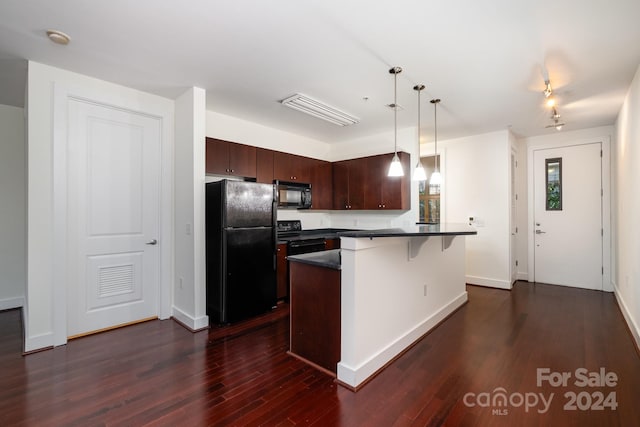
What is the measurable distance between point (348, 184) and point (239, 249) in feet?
7.95

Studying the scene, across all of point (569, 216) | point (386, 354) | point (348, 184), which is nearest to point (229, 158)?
point (348, 184)

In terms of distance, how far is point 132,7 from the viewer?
6.11 feet

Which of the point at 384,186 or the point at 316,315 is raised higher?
the point at 384,186

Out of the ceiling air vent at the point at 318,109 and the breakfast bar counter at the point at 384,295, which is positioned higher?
the ceiling air vent at the point at 318,109

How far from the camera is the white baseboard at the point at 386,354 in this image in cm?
207

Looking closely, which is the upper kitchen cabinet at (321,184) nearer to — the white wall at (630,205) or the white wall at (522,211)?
the white wall at (522,211)

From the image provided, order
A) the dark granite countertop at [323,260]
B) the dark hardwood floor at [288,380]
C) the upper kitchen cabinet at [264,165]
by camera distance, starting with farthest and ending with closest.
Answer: the upper kitchen cabinet at [264,165] → the dark granite countertop at [323,260] → the dark hardwood floor at [288,380]

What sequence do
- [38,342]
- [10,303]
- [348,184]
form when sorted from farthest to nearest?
1. [348,184]
2. [10,303]
3. [38,342]

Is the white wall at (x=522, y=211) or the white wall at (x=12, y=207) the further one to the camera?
the white wall at (x=522, y=211)

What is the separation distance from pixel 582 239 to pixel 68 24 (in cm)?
666

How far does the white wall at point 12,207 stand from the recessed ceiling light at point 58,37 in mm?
2293

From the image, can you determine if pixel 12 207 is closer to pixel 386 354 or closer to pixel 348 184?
pixel 348 184

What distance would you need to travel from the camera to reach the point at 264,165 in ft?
13.8

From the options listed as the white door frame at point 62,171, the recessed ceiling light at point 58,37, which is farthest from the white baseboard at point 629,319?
the recessed ceiling light at point 58,37
